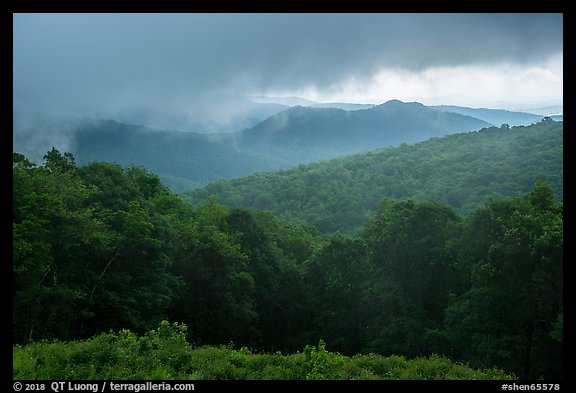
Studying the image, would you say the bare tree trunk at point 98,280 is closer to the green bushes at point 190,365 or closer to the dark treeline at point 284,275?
the dark treeline at point 284,275

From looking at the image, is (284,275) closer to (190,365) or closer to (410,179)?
(190,365)

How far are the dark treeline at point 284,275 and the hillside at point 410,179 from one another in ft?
159

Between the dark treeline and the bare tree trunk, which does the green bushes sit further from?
the bare tree trunk

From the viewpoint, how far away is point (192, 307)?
23.9 meters

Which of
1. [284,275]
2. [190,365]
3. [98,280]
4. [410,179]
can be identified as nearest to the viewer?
[190,365]

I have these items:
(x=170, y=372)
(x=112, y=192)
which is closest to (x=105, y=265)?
(x=112, y=192)

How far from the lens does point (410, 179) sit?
104875 millimetres

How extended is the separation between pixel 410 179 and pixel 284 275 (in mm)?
80682

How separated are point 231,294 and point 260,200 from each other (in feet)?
248

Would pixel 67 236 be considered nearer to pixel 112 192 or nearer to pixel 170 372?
pixel 112 192

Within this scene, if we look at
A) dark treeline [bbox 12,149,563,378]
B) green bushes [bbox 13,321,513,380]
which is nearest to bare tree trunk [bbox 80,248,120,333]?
dark treeline [bbox 12,149,563,378]

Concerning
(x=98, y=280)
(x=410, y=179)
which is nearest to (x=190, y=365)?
(x=98, y=280)

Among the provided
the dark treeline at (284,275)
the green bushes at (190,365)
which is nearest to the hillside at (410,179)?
the dark treeline at (284,275)
